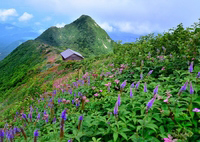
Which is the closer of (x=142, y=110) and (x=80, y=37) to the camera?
(x=142, y=110)

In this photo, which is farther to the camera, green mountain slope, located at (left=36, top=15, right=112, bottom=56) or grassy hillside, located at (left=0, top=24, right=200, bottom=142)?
green mountain slope, located at (left=36, top=15, right=112, bottom=56)

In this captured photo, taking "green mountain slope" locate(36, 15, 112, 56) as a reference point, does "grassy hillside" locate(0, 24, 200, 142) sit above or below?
below

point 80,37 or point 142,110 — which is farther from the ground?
→ point 80,37

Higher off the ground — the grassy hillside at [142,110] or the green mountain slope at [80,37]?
the green mountain slope at [80,37]

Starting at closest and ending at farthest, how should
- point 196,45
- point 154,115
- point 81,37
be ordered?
1. point 154,115
2. point 196,45
3. point 81,37

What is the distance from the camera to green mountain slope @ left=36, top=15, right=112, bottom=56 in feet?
448

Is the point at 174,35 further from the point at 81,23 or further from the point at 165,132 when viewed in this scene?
the point at 81,23

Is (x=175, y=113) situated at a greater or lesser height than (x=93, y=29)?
lesser

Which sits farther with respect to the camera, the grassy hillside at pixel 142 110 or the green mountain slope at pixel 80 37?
the green mountain slope at pixel 80 37

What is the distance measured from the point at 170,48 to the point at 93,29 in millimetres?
160512

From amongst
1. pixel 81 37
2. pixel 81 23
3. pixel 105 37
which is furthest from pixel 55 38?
pixel 105 37

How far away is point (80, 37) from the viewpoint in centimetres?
15012

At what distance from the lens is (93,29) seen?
160 m

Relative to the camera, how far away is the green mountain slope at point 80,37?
136500 millimetres
